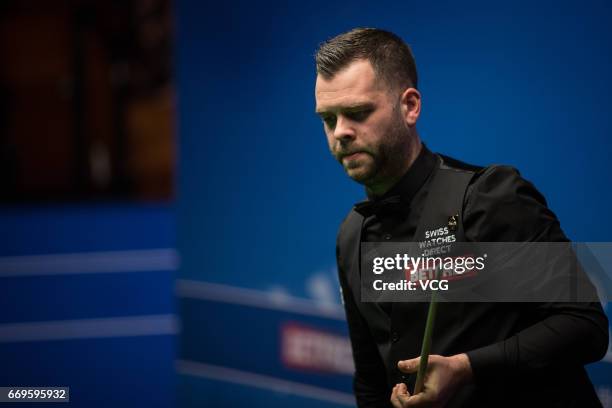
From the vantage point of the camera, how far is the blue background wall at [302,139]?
7.06 feet

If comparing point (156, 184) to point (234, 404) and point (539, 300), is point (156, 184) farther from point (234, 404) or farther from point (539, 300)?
point (539, 300)

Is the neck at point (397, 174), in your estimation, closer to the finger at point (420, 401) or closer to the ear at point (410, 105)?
the ear at point (410, 105)

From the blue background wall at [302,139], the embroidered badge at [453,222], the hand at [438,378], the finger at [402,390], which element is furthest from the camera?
the blue background wall at [302,139]

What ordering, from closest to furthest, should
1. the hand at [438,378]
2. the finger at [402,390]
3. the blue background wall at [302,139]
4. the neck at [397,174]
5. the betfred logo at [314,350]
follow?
1. the hand at [438,378]
2. the finger at [402,390]
3. the neck at [397,174]
4. the blue background wall at [302,139]
5. the betfred logo at [314,350]

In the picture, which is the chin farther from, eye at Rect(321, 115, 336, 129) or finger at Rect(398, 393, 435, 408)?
finger at Rect(398, 393, 435, 408)

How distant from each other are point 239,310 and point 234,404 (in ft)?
1.45

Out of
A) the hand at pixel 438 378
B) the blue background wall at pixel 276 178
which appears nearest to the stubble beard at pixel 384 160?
the hand at pixel 438 378

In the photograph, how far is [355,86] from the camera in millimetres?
1710

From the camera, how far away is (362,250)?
1906mm

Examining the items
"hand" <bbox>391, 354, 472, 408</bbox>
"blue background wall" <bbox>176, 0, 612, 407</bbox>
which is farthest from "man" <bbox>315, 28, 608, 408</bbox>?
"blue background wall" <bbox>176, 0, 612, 407</bbox>

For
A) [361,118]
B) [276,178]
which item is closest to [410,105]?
[361,118]

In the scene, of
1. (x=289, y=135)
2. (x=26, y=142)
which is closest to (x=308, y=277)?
(x=289, y=135)

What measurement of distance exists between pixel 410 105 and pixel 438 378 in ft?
2.14

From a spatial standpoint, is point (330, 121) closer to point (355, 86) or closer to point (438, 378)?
point (355, 86)
